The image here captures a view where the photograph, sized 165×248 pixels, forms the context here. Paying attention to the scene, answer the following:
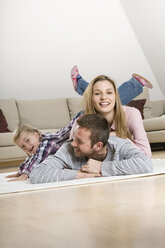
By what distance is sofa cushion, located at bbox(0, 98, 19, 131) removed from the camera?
14.5 feet

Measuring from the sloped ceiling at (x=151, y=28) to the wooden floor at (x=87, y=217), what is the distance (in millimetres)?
4048

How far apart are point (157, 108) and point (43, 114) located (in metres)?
1.82

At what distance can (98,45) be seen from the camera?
5594 millimetres

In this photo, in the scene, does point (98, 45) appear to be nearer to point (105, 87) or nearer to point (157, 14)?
point (157, 14)

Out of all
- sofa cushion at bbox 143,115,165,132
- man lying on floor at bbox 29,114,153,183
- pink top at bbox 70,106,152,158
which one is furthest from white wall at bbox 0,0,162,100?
man lying on floor at bbox 29,114,153,183

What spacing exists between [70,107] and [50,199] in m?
3.58

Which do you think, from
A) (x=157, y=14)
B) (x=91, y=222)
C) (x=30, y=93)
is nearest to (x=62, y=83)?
(x=30, y=93)

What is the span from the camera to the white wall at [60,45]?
513 centimetres

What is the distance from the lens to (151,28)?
17.6ft

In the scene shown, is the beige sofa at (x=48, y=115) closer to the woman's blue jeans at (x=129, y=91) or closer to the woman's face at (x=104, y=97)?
the woman's blue jeans at (x=129, y=91)

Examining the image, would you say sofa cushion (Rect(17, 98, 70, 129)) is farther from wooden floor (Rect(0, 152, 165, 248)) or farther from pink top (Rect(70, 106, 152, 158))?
wooden floor (Rect(0, 152, 165, 248))

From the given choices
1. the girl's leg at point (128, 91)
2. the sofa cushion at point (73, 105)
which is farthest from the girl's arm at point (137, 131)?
the sofa cushion at point (73, 105)

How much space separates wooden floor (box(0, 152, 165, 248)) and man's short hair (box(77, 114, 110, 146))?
36 cm

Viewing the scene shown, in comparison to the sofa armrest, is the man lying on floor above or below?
above
